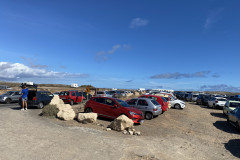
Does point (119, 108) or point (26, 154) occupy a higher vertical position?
point (119, 108)

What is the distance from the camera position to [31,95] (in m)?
16.0

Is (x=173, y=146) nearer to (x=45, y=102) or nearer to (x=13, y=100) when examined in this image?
(x=45, y=102)

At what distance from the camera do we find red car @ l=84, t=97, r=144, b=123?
11.1m

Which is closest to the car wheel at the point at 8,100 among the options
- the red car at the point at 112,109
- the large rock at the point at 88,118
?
the red car at the point at 112,109

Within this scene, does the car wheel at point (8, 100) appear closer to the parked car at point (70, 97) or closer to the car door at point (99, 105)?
the parked car at point (70, 97)

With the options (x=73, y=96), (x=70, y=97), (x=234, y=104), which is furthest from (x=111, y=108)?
(x=234, y=104)

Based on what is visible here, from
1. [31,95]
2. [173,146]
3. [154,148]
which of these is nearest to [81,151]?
[154,148]

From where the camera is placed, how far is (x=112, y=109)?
38.5 feet

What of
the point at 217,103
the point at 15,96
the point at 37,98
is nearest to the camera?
the point at 37,98

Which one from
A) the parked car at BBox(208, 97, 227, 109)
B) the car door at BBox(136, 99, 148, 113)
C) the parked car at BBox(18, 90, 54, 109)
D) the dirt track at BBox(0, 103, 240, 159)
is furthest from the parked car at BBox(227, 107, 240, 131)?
the parked car at BBox(18, 90, 54, 109)

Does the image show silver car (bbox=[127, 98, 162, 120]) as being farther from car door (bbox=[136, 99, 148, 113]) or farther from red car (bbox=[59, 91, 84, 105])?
red car (bbox=[59, 91, 84, 105])

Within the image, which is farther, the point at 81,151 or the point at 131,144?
the point at 131,144

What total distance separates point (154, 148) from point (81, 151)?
8.85 ft

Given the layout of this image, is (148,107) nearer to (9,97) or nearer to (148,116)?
(148,116)
